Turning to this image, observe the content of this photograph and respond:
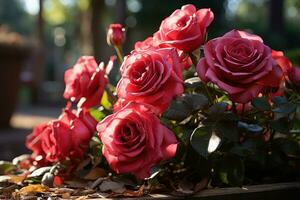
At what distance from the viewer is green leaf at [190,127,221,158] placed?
3.32 ft

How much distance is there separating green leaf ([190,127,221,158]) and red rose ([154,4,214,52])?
6.7 inches

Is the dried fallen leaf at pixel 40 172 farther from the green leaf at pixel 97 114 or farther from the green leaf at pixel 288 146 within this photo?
the green leaf at pixel 288 146

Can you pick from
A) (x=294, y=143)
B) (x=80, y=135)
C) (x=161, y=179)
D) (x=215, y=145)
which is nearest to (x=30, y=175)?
(x=80, y=135)

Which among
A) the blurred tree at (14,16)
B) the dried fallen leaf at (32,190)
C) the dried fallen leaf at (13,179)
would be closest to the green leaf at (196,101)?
the dried fallen leaf at (32,190)

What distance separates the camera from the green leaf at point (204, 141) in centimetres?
101

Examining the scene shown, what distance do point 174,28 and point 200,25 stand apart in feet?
0.18

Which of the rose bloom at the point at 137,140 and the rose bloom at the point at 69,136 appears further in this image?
the rose bloom at the point at 69,136

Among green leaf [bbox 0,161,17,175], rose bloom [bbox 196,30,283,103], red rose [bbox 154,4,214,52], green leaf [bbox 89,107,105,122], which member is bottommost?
green leaf [bbox 0,161,17,175]

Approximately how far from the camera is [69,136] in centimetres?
124

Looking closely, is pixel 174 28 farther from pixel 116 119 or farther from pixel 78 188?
pixel 78 188

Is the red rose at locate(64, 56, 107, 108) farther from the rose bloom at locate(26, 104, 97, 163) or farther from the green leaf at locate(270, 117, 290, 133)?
the green leaf at locate(270, 117, 290, 133)

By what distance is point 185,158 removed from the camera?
115 centimetres

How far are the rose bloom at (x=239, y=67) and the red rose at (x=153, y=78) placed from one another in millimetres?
51

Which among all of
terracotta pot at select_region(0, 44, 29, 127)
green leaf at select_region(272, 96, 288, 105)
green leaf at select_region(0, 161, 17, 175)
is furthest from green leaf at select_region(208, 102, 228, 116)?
terracotta pot at select_region(0, 44, 29, 127)
